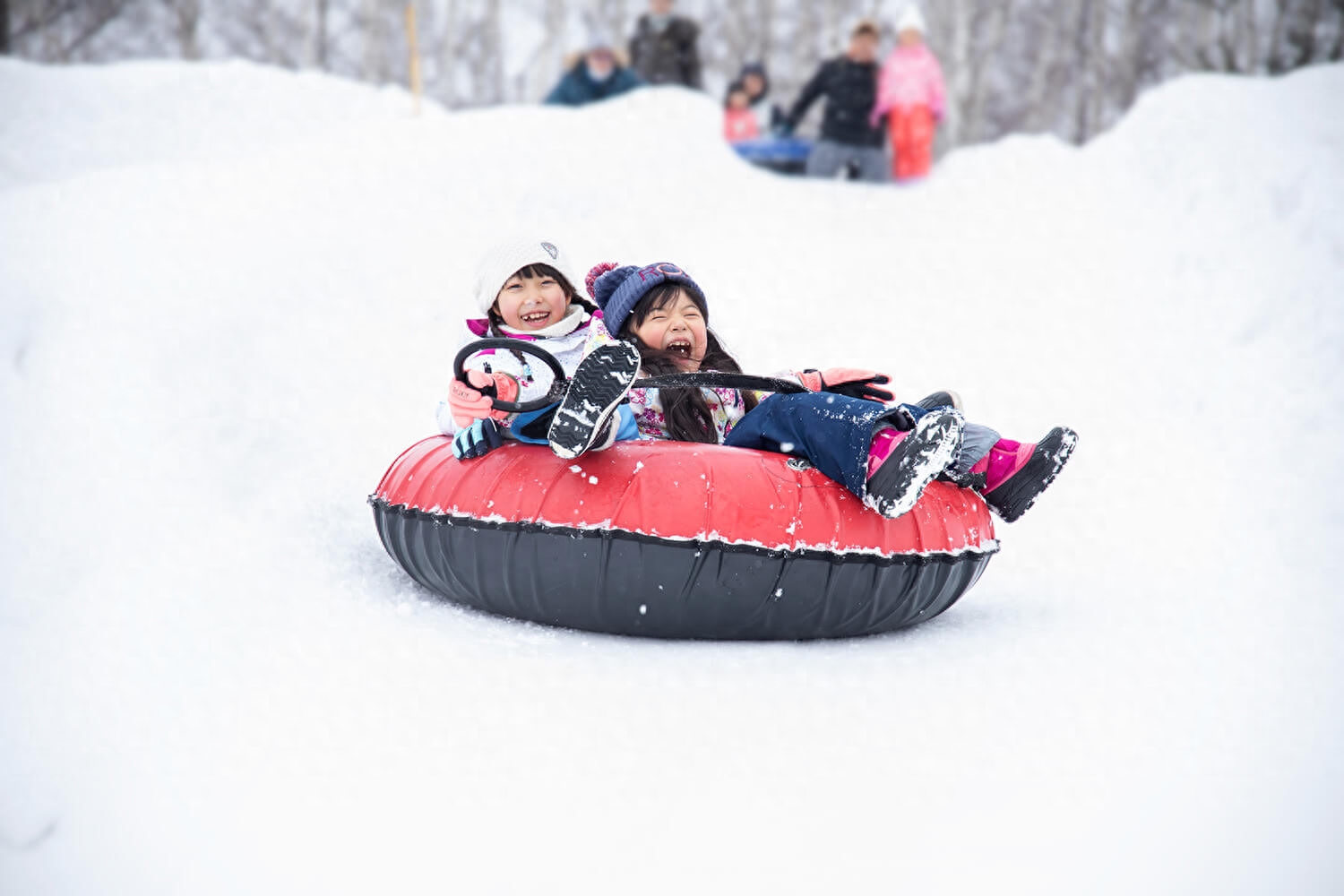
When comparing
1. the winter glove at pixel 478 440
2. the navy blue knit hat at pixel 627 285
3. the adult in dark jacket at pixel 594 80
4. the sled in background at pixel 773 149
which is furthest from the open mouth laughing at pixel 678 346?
the sled in background at pixel 773 149

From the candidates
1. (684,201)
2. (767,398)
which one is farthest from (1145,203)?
(767,398)

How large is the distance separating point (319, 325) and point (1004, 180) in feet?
17.0

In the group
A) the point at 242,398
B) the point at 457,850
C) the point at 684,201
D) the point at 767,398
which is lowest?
the point at 457,850

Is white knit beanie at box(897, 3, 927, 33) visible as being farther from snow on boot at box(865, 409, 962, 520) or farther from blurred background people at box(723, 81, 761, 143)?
snow on boot at box(865, 409, 962, 520)

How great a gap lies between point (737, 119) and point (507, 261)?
24.0 feet

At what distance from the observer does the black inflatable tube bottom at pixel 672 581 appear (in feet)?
7.13

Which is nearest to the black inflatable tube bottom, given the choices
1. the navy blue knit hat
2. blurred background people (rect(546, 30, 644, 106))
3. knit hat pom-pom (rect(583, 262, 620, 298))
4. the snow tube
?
the snow tube

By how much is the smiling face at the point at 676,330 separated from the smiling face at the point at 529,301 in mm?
244

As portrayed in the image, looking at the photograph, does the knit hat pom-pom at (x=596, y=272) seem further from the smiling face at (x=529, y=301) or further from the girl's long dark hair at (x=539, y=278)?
the smiling face at (x=529, y=301)

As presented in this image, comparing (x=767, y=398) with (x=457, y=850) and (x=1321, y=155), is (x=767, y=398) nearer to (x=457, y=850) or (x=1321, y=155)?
(x=457, y=850)

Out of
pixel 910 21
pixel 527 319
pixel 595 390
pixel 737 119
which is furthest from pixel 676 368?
pixel 737 119

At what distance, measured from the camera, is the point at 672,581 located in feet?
7.18

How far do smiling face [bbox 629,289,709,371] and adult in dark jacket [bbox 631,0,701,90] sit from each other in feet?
22.1

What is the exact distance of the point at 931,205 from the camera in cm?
747
